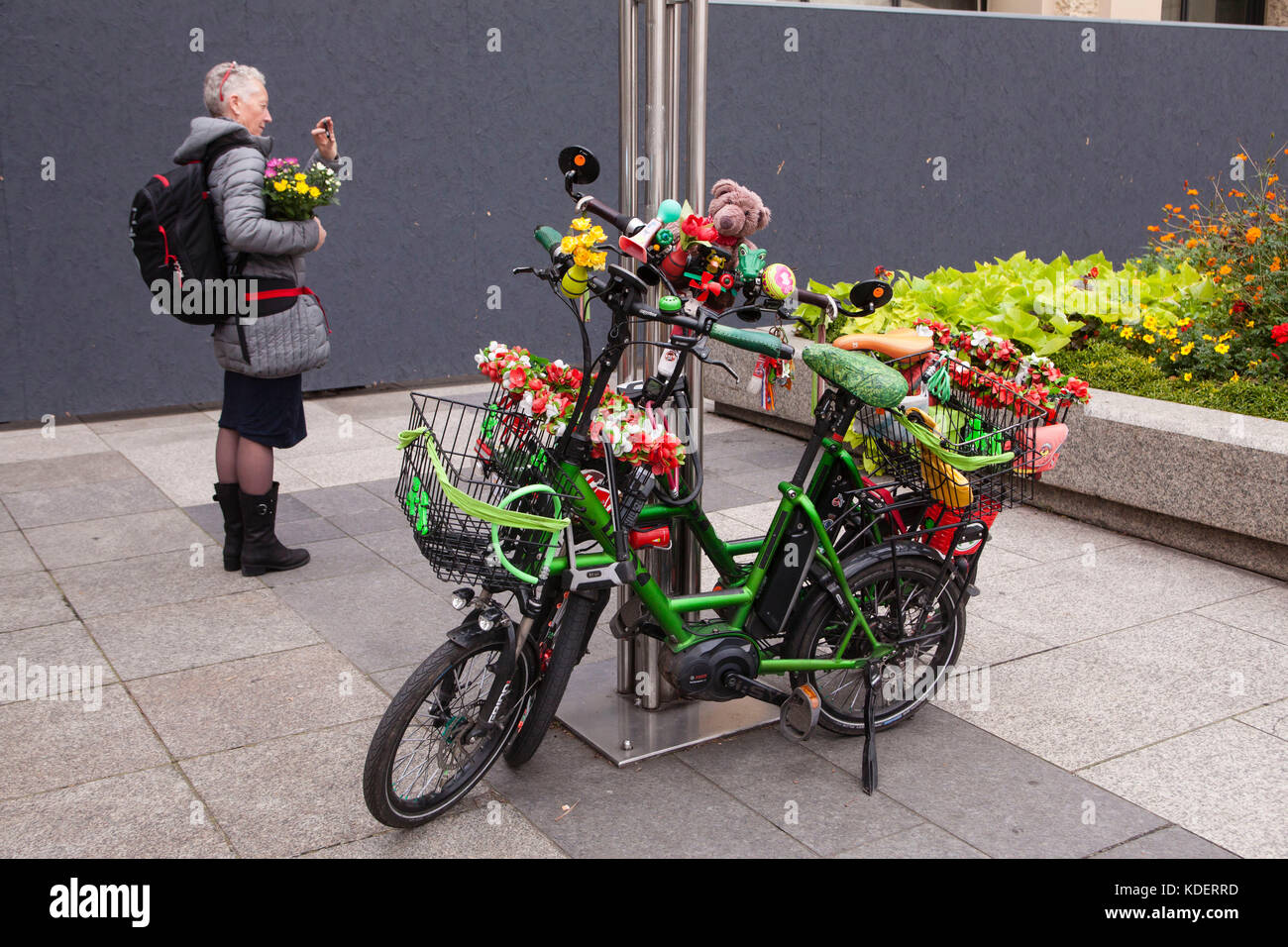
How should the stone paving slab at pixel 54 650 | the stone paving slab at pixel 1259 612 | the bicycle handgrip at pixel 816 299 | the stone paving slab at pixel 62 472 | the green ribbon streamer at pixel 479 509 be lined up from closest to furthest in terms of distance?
the green ribbon streamer at pixel 479 509 → the bicycle handgrip at pixel 816 299 → the stone paving slab at pixel 54 650 → the stone paving slab at pixel 1259 612 → the stone paving slab at pixel 62 472

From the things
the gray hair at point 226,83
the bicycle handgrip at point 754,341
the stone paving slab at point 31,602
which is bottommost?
the stone paving slab at point 31,602

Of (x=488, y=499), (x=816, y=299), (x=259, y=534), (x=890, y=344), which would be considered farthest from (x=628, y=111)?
(x=259, y=534)

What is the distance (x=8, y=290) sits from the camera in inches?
307

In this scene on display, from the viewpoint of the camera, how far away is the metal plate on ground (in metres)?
3.87

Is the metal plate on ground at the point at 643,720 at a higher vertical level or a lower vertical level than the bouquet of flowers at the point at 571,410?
lower

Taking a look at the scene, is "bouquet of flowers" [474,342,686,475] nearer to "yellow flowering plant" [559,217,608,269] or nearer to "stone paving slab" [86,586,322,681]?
"yellow flowering plant" [559,217,608,269]

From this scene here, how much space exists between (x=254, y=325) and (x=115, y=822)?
2.37m

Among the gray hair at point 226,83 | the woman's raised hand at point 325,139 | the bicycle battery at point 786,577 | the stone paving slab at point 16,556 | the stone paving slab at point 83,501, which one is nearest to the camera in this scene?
the bicycle battery at point 786,577

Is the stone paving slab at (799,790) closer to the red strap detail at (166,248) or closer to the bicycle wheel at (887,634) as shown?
the bicycle wheel at (887,634)

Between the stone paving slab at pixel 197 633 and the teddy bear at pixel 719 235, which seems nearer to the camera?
the teddy bear at pixel 719 235

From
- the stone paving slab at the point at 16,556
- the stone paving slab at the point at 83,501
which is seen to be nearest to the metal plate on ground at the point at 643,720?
the stone paving slab at the point at 16,556

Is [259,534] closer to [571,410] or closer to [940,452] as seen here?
[571,410]

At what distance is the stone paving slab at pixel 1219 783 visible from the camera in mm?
3396
